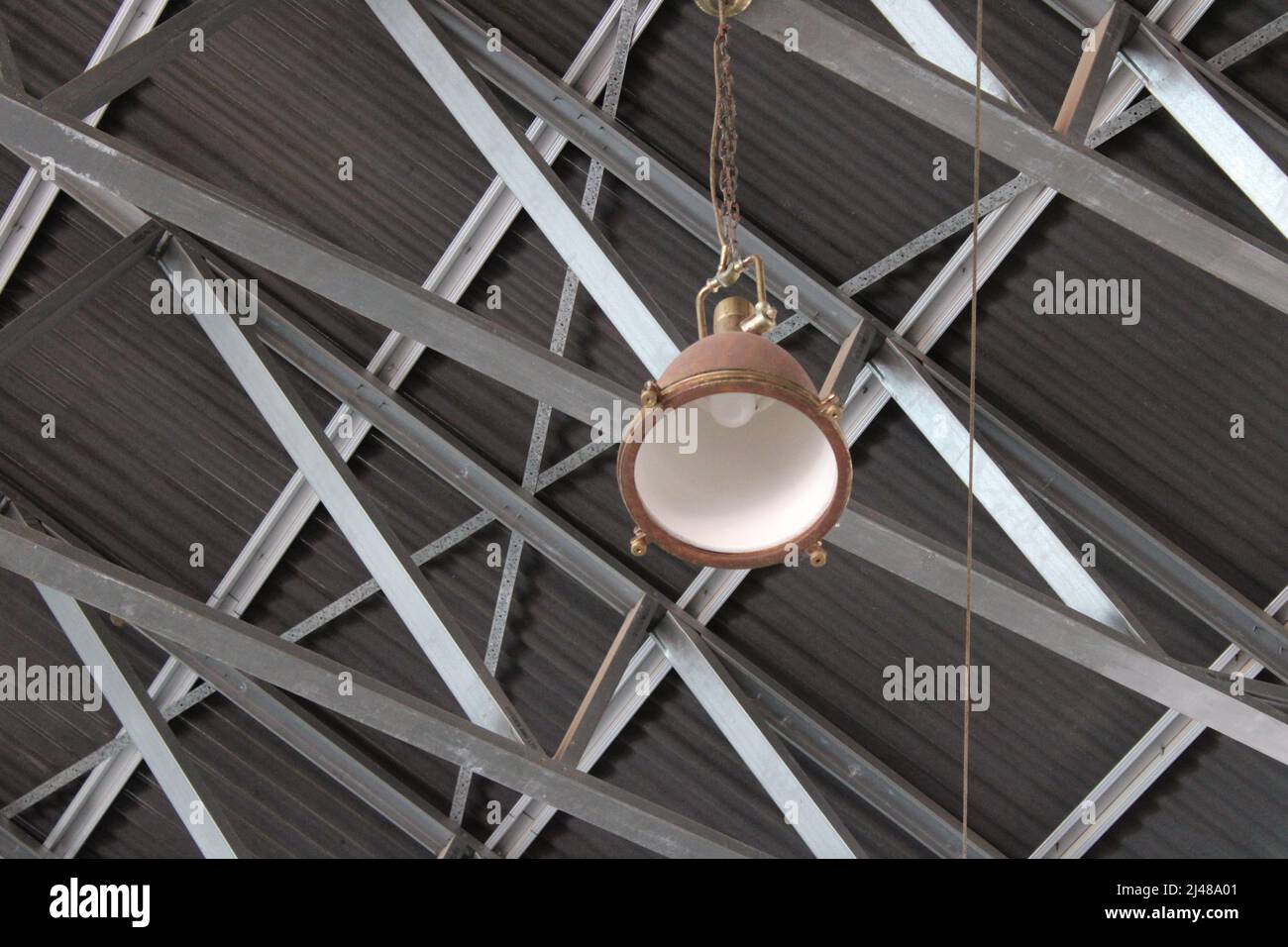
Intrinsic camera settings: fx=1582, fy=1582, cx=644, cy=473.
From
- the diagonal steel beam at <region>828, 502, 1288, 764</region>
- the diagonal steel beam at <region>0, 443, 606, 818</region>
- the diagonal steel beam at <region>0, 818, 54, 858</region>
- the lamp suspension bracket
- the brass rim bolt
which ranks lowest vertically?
the brass rim bolt

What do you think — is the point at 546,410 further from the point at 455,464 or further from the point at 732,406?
the point at 732,406

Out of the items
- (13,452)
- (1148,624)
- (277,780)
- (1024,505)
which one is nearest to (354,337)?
(13,452)

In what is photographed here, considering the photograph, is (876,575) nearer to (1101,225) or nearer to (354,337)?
(1101,225)

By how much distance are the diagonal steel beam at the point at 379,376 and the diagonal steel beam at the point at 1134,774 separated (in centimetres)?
428

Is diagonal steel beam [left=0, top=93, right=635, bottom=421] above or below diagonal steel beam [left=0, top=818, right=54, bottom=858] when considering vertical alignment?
below

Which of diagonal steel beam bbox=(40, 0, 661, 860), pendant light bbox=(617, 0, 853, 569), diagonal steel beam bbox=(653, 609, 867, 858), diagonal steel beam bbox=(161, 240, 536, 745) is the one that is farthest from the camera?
diagonal steel beam bbox=(653, 609, 867, 858)

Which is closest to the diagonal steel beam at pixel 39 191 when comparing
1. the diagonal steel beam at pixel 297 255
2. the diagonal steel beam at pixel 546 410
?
the diagonal steel beam at pixel 546 410

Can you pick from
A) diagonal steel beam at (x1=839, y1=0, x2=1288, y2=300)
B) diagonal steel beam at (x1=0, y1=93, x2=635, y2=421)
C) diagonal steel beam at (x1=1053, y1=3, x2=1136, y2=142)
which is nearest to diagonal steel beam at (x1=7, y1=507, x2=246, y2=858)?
diagonal steel beam at (x1=0, y1=93, x2=635, y2=421)

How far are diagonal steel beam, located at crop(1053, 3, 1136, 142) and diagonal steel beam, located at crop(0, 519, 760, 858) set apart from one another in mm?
4035

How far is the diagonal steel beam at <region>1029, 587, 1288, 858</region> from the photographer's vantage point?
8.79 meters

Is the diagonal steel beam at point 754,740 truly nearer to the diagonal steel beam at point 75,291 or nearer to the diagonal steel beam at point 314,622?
the diagonal steel beam at point 314,622

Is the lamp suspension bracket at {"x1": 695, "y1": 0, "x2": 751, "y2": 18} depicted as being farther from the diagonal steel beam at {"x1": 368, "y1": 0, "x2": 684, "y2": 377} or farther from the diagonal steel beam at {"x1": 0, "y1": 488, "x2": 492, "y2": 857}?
the diagonal steel beam at {"x1": 0, "y1": 488, "x2": 492, "y2": 857}

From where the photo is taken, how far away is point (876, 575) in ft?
31.1

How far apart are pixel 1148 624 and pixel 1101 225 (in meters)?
2.32
